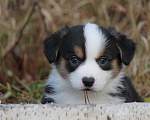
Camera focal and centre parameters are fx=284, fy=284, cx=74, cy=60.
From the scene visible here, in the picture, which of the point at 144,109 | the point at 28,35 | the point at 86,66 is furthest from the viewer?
the point at 28,35

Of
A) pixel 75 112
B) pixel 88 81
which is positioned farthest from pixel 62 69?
pixel 75 112

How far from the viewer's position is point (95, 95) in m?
3.74

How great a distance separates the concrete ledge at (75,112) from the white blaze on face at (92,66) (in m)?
0.67

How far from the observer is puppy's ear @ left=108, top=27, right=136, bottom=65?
365 cm

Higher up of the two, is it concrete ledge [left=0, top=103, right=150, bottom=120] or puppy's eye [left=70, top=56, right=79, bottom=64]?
puppy's eye [left=70, top=56, right=79, bottom=64]

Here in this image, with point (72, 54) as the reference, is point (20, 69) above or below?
above

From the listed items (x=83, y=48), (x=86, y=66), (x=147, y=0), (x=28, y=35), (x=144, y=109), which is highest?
(x=147, y=0)

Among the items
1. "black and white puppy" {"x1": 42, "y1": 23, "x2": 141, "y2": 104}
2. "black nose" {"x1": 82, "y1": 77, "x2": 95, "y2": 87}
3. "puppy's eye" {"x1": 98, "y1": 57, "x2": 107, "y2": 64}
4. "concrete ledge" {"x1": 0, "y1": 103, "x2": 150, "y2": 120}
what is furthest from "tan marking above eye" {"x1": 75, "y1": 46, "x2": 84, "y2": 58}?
"concrete ledge" {"x1": 0, "y1": 103, "x2": 150, "y2": 120}

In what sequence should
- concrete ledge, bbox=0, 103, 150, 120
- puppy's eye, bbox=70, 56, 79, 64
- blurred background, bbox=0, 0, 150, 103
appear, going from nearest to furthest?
concrete ledge, bbox=0, 103, 150, 120
puppy's eye, bbox=70, 56, 79, 64
blurred background, bbox=0, 0, 150, 103

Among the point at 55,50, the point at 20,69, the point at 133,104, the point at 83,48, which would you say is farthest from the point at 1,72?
the point at 133,104

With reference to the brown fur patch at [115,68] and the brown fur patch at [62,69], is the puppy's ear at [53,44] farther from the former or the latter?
the brown fur patch at [115,68]

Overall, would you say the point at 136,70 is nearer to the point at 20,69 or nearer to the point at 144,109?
the point at 20,69

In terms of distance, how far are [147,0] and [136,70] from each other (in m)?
1.99

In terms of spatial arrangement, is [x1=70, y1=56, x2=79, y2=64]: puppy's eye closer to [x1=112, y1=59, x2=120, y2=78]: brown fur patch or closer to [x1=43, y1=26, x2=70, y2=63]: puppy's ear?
[x1=43, y1=26, x2=70, y2=63]: puppy's ear
